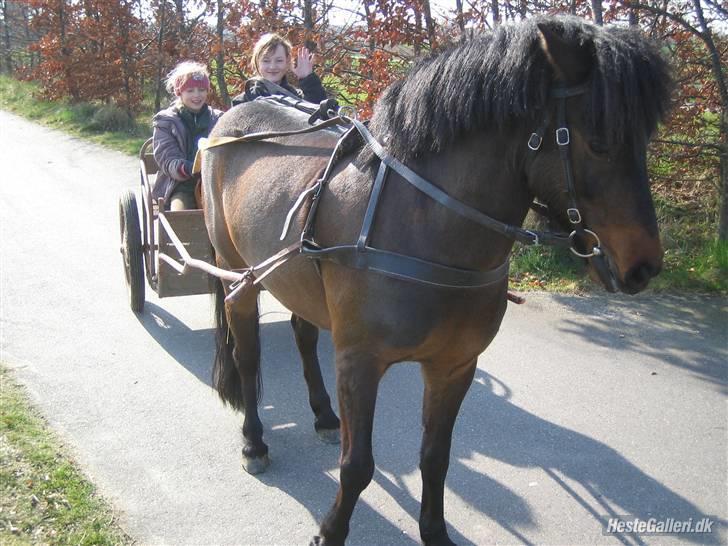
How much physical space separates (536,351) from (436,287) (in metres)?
2.82

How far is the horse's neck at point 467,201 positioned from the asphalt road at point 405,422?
142 cm

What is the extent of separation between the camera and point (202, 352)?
5.02 m

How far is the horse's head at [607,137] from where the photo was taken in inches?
77.1

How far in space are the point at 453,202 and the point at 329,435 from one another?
6.58 feet

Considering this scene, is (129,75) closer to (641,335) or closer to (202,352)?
(202,352)

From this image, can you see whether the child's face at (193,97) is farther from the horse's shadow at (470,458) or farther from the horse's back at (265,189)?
the horse's shadow at (470,458)

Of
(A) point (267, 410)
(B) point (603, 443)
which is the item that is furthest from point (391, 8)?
(B) point (603, 443)

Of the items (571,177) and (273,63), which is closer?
(571,177)

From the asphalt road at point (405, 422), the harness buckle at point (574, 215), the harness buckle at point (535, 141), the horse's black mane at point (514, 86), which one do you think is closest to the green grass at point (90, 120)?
the asphalt road at point (405, 422)

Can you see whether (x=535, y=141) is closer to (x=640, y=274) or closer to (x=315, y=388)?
(x=640, y=274)

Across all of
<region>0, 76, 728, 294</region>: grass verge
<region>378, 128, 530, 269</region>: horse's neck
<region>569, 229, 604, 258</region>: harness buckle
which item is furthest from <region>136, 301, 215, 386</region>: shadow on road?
<region>569, 229, 604, 258</region>: harness buckle

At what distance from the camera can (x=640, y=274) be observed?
201 centimetres

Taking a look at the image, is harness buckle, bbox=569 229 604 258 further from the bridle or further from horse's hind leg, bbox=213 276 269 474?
horse's hind leg, bbox=213 276 269 474

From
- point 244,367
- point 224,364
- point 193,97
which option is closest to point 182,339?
point 224,364
